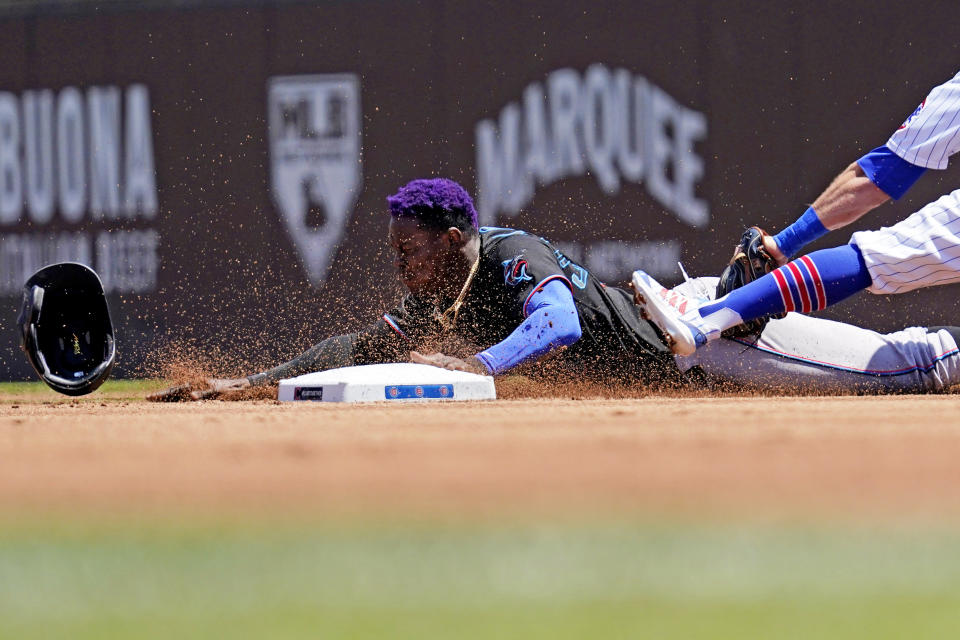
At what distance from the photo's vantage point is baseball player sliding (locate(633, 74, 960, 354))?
131 inches

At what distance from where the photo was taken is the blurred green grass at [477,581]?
1098 mm

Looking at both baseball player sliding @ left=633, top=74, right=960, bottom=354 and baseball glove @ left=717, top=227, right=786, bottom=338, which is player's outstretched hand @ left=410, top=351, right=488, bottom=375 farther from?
baseball glove @ left=717, top=227, right=786, bottom=338

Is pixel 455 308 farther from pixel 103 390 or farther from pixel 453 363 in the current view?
pixel 103 390

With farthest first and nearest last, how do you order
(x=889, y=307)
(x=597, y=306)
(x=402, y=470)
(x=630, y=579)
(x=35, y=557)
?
(x=889, y=307), (x=597, y=306), (x=402, y=470), (x=35, y=557), (x=630, y=579)

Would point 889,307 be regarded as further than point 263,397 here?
Yes

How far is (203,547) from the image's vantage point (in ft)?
4.81

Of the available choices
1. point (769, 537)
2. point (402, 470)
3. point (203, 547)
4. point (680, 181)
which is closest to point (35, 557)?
point (203, 547)

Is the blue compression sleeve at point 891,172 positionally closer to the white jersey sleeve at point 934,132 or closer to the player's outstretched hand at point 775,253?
the white jersey sleeve at point 934,132

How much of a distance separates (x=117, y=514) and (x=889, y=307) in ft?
18.0

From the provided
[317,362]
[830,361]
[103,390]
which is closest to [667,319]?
[830,361]

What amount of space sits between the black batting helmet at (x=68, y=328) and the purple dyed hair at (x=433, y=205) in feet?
3.33

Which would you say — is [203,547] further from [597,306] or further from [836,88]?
[836,88]

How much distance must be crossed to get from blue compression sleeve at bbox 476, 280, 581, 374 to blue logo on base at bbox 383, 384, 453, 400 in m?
0.16

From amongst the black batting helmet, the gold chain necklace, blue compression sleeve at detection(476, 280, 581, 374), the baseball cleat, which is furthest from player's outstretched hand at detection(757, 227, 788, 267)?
the black batting helmet
